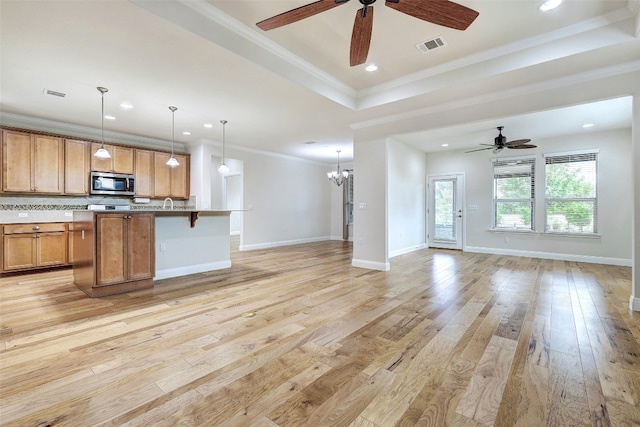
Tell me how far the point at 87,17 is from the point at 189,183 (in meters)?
4.74

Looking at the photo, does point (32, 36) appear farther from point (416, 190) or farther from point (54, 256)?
point (416, 190)

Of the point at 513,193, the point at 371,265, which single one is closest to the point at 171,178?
the point at 371,265

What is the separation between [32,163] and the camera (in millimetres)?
4824

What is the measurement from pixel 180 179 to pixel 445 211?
6903 millimetres

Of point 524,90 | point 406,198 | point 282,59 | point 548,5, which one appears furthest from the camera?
point 406,198

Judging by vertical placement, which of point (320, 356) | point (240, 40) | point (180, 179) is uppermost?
point (240, 40)

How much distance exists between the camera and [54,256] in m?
4.98

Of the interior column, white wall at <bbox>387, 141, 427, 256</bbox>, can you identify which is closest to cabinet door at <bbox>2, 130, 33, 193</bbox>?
white wall at <bbox>387, 141, 427, 256</bbox>

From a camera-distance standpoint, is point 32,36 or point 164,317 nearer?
point 32,36

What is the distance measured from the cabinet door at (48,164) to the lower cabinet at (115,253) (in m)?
1.70

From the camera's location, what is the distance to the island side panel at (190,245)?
4.45 meters

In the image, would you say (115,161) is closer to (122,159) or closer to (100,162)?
(122,159)

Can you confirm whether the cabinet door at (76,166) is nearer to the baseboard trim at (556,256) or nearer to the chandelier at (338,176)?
the chandelier at (338,176)

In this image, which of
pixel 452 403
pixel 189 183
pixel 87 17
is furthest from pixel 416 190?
pixel 87 17
